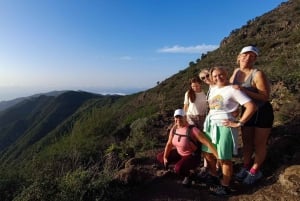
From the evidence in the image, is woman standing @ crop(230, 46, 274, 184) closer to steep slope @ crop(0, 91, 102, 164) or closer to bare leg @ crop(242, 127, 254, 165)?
bare leg @ crop(242, 127, 254, 165)

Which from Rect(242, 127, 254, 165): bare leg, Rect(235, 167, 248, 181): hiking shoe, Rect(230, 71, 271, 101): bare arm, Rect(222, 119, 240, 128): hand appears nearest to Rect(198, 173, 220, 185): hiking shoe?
Rect(235, 167, 248, 181): hiking shoe

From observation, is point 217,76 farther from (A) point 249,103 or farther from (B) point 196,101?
(B) point 196,101

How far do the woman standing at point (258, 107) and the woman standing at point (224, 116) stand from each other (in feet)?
0.53

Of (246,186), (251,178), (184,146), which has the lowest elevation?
(246,186)

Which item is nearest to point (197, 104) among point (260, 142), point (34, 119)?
point (260, 142)

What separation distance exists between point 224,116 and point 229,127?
0.52 ft

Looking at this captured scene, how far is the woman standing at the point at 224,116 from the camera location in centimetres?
438

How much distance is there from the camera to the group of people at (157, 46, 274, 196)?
14.7ft

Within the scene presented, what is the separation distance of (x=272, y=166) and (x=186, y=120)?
5.17 feet

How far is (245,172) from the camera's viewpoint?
509cm

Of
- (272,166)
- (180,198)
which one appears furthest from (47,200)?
(272,166)

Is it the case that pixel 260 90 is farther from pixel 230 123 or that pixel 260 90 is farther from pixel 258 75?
pixel 230 123

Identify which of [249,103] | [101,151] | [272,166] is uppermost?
[249,103]

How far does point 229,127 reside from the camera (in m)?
4.52
